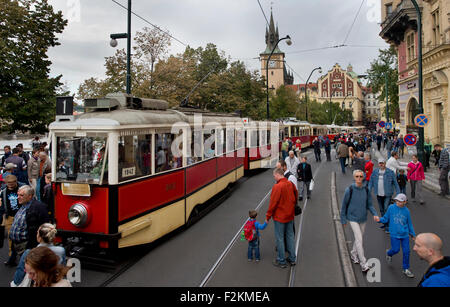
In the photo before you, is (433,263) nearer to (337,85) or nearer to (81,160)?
(81,160)

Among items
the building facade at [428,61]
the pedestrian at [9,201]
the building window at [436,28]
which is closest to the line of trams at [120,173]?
the pedestrian at [9,201]

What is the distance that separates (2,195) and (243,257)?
4.52m

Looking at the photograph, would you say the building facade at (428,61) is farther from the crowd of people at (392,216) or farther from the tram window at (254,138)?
the crowd of people at (392,216)

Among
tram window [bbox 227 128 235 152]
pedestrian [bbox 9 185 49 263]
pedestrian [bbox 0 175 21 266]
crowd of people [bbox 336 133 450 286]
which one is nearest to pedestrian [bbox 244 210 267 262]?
crowd of people [bbox 336 133 450 286]

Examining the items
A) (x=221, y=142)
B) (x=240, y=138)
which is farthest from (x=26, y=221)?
(x=240, y=138)

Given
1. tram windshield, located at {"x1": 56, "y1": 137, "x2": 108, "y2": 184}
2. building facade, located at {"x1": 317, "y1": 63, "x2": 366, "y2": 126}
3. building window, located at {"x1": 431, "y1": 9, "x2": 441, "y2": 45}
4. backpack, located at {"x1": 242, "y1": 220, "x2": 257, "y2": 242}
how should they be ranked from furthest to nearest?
building facade, located at {"x1": 317, "y1": 63, "x2": 366, "y2": 126} → building window, located at {"x1": 431, "y1": 9, "x2": 441, "y2": 45} → backpack, located at {"x1": 242, "y1": 220, "x2": 257, "y2": 242} → tram windshield, located at {"x1": 56, "y1": 137, "x2": 108, "y2": 184}

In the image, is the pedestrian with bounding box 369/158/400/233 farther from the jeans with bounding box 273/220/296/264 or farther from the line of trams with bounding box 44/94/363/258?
the line of trams with bounding box 44/94/363/258

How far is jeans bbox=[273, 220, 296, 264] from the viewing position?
6.20 meters

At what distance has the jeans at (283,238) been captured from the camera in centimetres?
620

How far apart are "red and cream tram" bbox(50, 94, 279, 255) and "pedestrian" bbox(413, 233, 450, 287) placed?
14.7ft

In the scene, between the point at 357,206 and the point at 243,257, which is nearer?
the point at 357,206
